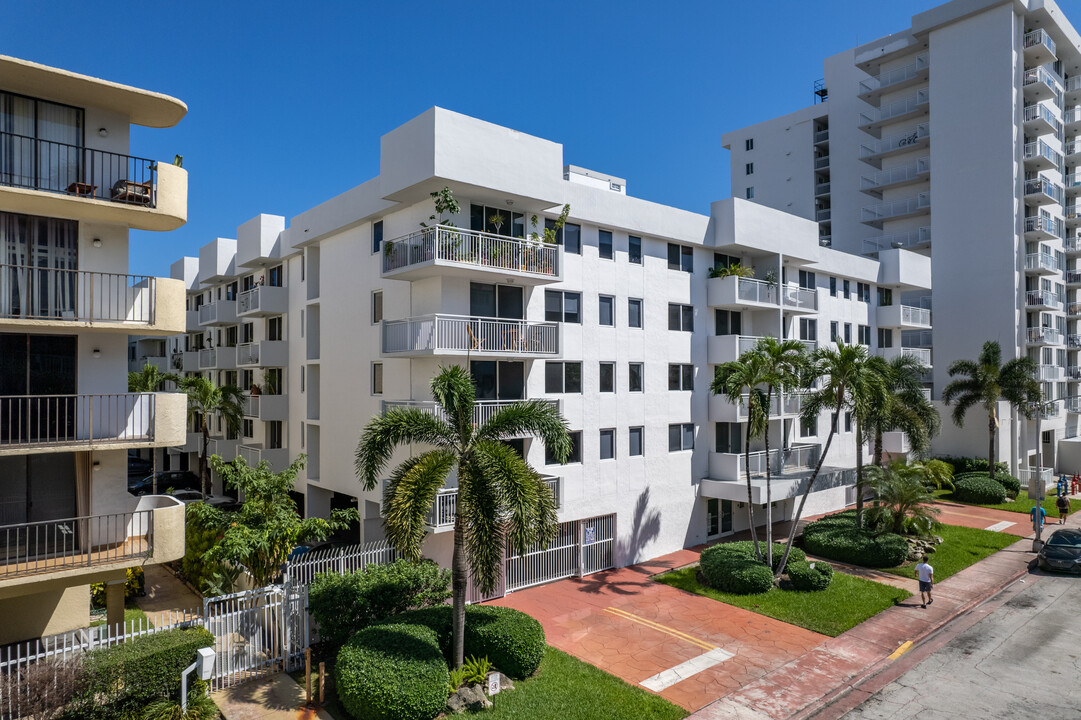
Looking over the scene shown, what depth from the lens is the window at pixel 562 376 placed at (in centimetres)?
2220

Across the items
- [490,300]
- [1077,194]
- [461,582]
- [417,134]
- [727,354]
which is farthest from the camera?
[1077,194]

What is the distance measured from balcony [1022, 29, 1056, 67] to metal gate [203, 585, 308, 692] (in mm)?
56281

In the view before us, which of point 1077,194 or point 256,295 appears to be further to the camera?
point 1077,194

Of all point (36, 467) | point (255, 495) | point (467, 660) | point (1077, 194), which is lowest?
point (467, 660)

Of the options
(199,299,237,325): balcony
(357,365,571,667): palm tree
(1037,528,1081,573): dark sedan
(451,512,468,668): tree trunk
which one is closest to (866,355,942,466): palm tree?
(1037,528,1081,573): dark sedan

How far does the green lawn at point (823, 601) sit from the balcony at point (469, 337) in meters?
9.60

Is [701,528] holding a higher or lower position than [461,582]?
lower

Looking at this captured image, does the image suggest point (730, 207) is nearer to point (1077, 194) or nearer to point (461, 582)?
point (461, 582)

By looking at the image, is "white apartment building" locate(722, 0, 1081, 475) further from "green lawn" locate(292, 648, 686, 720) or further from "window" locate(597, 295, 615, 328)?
"green lawn" locate(292, 648, 686, 720)

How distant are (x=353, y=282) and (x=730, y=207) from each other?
15.9 m

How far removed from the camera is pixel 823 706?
14.1 metres

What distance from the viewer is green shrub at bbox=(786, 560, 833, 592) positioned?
20844 millimetres

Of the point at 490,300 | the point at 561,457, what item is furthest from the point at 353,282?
the point at 561,457

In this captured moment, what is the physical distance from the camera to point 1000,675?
15.6m
